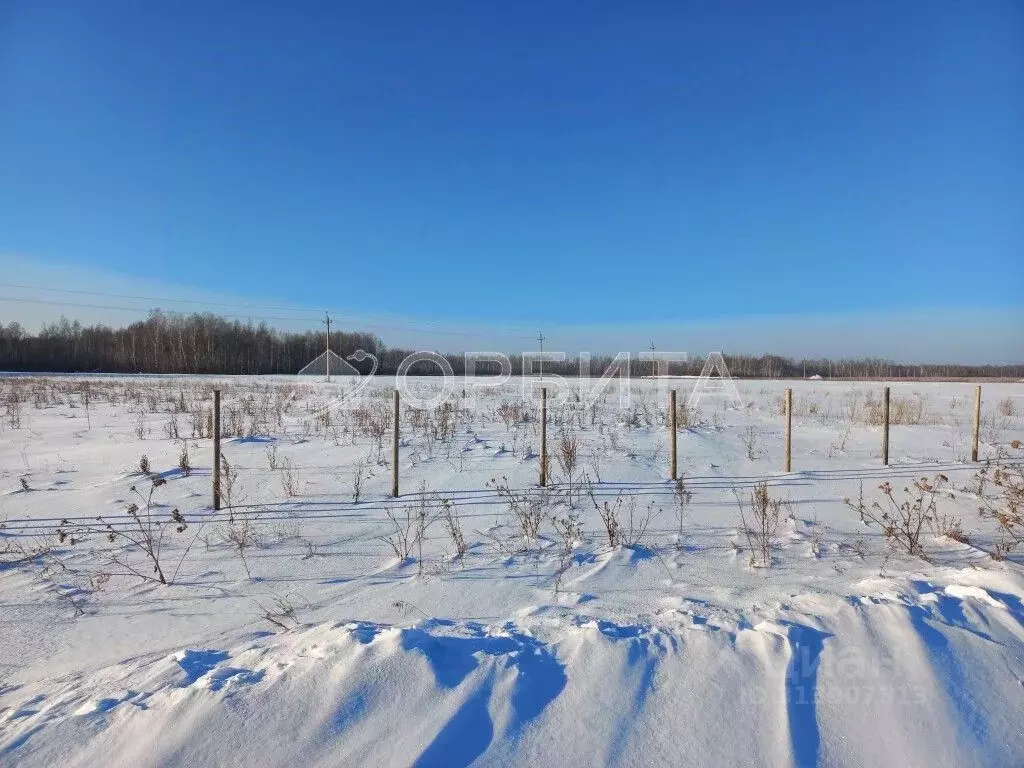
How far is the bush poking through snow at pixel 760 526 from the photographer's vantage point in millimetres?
4645

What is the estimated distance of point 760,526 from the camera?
18.1ft

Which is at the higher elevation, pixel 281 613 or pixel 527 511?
pixel 527 511

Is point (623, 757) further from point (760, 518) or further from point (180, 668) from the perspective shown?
point (760, 518)

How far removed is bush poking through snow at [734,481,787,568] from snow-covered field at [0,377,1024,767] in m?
0.08

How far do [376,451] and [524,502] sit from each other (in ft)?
14.1

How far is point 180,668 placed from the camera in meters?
2.64

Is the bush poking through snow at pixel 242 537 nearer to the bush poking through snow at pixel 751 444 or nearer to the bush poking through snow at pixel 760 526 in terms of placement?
the bush poking through snow at pixel 760 526

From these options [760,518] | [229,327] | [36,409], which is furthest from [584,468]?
[229,327]

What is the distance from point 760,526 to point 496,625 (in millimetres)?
3728

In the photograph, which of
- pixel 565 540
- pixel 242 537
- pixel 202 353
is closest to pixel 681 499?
pixel 565 540

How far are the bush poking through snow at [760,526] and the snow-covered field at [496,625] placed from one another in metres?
0.08

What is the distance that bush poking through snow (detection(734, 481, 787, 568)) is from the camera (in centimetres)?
464

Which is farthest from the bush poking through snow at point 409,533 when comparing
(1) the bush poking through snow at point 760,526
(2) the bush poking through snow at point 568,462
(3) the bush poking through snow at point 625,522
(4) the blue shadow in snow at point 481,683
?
(1) the bush poking through snow at point 760,526

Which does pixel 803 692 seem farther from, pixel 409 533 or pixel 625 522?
pixel 409 533
